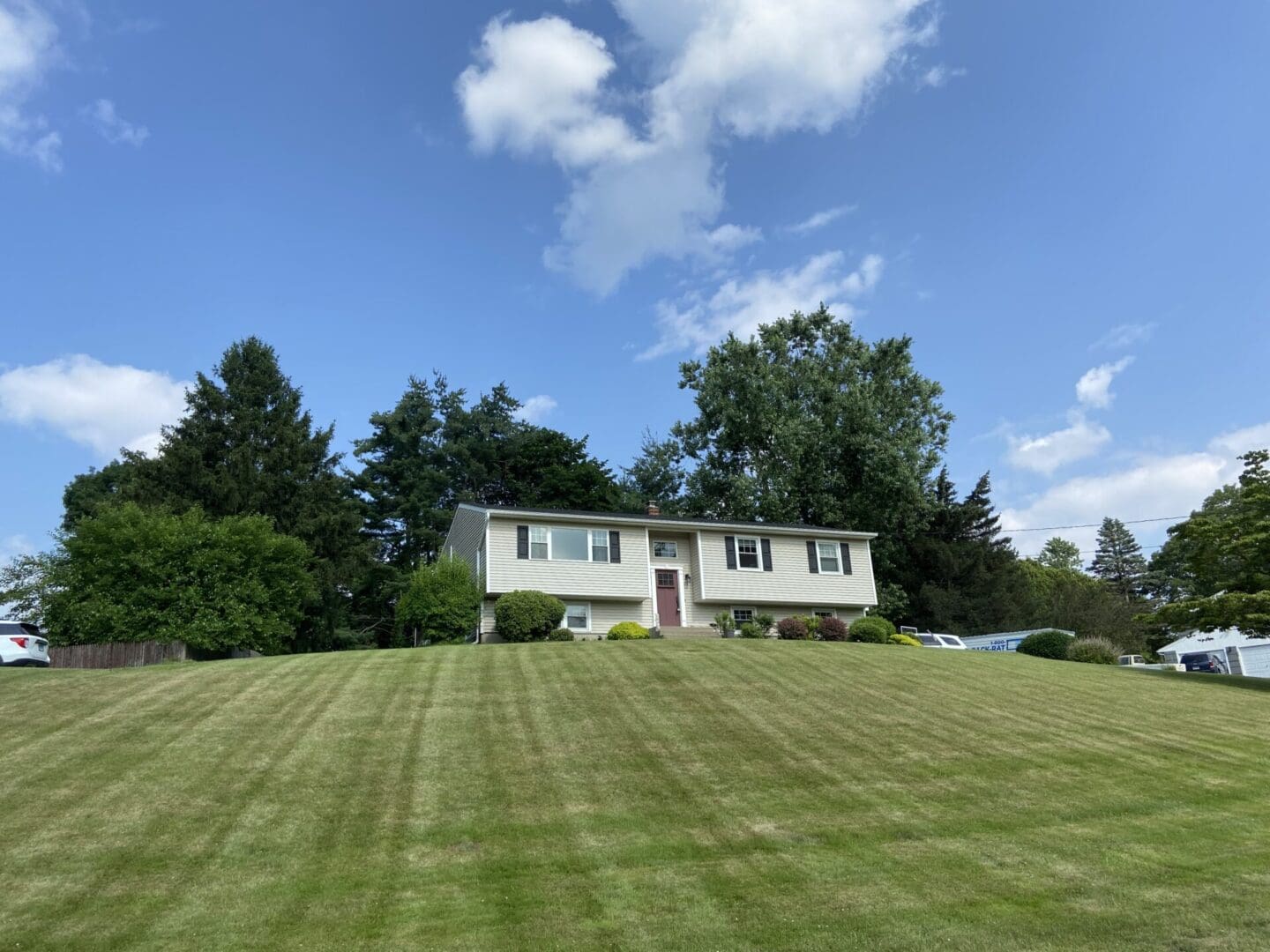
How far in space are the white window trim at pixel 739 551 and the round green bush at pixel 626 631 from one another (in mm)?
6067

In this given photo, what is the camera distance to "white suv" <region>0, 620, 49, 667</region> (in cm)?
2219

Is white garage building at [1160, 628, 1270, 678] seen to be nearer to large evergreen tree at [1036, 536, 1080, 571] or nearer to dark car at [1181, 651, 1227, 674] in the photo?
dark car at [1181, 651, 1227, 674]

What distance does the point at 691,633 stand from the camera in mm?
32688

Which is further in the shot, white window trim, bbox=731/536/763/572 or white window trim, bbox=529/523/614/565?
white window trim, bbox=731/536/763/572

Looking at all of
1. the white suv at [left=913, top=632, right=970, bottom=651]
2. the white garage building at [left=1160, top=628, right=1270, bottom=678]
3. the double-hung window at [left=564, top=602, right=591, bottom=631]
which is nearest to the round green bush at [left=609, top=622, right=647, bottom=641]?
the double-hung window at [left=564, top=602, right=591, bottom=631]

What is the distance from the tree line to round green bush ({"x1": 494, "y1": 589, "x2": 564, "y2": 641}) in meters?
6.11

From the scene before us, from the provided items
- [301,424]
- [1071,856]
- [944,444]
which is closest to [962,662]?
[1071,856]

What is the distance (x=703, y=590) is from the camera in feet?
110

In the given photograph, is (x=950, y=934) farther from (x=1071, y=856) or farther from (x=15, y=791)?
(x=15, y=791)

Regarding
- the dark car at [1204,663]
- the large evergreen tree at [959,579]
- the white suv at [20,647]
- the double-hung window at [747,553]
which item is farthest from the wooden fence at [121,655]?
the dark car at [1204,663]

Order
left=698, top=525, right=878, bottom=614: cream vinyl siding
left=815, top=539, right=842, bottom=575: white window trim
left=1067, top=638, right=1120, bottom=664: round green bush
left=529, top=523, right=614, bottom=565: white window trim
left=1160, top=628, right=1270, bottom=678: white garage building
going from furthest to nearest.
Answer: left=1160, top=628, right=1270, bottom=678: white garage building, left=815, top=539, right=842, bottom=575: white window trim, left=698, top=525, right=878, bottom=614: cream vinyl siding, left=529, top=523, right=614, bottom=565: white window trim, left=1067, top=638, right=1120, bottom=664: round green bush

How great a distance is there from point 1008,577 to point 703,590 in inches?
1027

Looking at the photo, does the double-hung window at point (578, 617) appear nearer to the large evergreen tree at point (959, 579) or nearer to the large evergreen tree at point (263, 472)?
the large evergreen tree at point (263, 472)

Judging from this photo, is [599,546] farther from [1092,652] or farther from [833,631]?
[1092,652]
